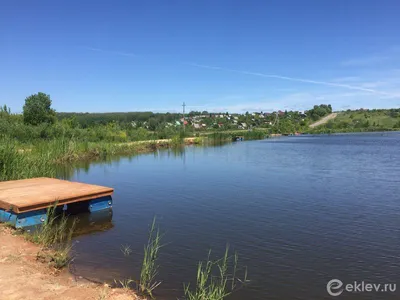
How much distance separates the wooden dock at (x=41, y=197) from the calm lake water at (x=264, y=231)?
2.49ft

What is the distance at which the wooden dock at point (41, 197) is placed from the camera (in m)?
8.82

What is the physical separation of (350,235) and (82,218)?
26.1 ft

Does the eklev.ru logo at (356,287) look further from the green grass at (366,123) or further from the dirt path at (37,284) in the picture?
the green grass at (366,123)

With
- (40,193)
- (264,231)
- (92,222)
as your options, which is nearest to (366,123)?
(264,231)

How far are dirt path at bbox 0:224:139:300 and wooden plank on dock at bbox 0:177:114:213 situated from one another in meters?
2.24

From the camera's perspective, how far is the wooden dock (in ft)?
28.9

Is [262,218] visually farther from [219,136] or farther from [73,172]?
[219,136]

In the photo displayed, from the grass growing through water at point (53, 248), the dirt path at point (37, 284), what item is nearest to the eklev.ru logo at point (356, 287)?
the dirt path at point (37, 284)

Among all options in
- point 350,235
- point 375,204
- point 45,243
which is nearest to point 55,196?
point 45,243

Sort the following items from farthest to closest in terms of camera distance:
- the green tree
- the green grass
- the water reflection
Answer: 1. the green grass
2. the green tree
3. the water reflection

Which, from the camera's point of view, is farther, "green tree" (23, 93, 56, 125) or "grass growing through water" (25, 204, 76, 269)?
"green tree" (23, 93, 56, 125)

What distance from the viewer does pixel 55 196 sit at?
973 cm

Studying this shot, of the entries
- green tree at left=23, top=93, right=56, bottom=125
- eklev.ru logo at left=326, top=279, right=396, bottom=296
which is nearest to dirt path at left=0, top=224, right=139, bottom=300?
eklev.ru logo at left=326, top=279, right=396, bottom=296

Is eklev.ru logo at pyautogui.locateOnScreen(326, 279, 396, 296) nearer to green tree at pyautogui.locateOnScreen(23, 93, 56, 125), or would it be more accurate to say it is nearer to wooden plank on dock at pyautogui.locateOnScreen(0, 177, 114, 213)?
wooden plank on dock at pyautogui.locateOnScreen(0, 177, 114, 213)
